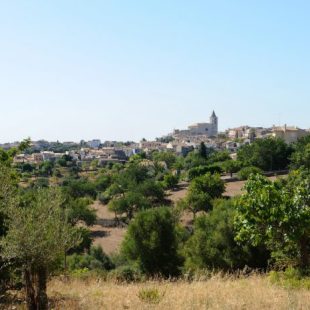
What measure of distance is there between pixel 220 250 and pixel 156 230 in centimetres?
412

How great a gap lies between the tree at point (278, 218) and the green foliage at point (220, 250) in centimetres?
916

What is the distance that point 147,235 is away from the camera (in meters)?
23.5

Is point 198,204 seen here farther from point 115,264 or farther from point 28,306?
point 28,306

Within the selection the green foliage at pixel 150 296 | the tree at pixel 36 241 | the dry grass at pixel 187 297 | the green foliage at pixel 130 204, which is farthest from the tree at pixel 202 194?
the tree at pixel 36 241

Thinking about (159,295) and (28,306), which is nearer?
(28,306)

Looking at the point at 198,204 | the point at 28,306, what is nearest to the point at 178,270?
the point at 28,306

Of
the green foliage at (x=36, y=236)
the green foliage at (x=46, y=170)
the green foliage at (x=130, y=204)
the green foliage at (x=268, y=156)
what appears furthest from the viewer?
the green foliage at (x=46, y=170)

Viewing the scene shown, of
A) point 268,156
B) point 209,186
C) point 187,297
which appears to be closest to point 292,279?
point 187,297

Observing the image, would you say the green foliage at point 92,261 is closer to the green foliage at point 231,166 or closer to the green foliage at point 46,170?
the green foliage at point 231,166

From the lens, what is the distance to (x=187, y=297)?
6.63 m

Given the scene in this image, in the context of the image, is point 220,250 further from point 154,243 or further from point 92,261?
point 92,261

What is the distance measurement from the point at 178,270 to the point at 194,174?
37.7m

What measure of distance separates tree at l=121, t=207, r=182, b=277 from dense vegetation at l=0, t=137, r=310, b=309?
5cm

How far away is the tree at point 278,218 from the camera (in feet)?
27.1
